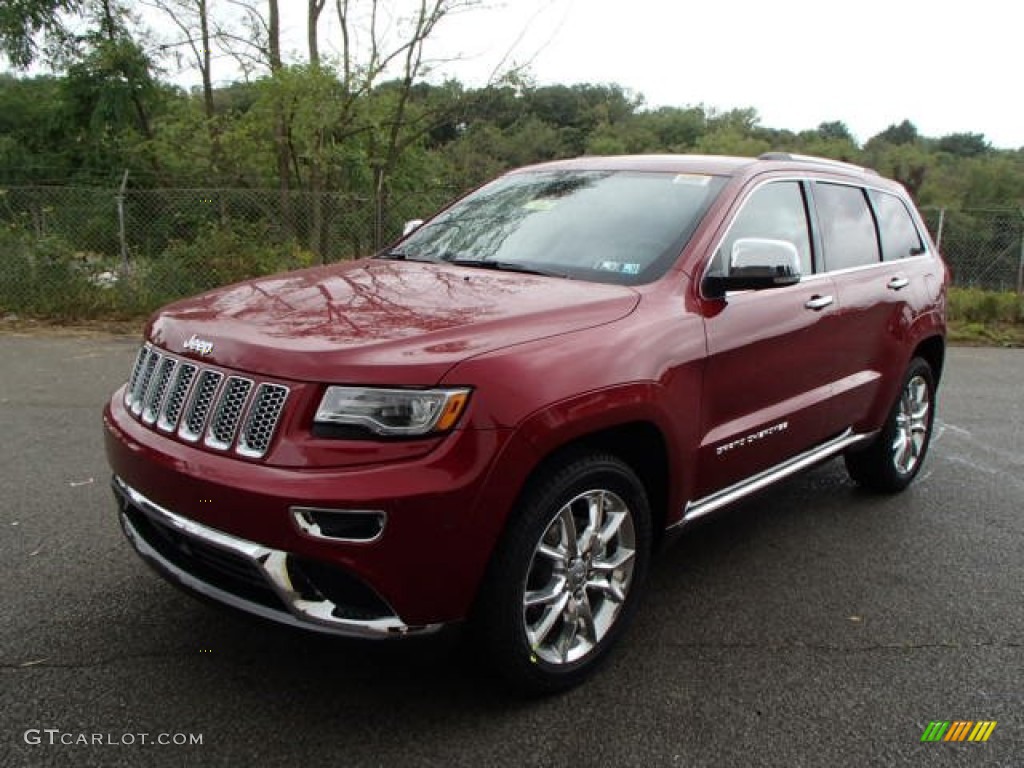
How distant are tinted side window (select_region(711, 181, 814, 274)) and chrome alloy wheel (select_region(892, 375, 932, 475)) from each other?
4.39ft

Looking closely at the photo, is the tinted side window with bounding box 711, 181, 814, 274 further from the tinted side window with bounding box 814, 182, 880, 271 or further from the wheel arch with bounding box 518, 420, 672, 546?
the wheel arch with bounding box 518, 420, 672, 546

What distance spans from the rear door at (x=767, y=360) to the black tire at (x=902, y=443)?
34.3 inches

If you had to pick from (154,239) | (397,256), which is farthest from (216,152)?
(397,256)

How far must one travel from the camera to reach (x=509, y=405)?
242cm

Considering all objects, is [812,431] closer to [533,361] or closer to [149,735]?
[533,361]

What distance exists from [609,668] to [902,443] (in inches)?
107

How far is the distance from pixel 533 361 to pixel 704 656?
4.40ft

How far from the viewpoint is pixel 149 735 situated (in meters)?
2.54

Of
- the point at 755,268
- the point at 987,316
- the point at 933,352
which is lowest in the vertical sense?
the point at 987,316

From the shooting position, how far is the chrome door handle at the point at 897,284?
→ 4426 millimetres

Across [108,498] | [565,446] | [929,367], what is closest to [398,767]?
[565,446]

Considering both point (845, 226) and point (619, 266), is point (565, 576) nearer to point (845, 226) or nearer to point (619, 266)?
point (619, 266)

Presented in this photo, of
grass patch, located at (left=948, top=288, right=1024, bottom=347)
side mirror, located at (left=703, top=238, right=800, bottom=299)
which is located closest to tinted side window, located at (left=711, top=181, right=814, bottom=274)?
side mirror, located at (left=703, top=238, right=800, bottom=299)

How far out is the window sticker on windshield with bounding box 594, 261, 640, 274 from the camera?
3258mm
